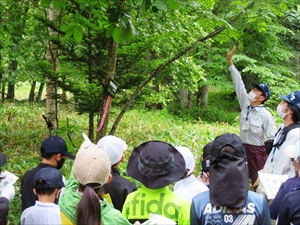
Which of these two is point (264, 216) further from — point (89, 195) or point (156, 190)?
point (89, 195)

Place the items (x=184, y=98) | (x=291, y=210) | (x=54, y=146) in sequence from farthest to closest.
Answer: (x=184, y=98), (x=54, y=146), (x=291, y=210)

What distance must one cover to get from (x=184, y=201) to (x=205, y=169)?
90 centimetres

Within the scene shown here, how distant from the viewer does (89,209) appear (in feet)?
7.46

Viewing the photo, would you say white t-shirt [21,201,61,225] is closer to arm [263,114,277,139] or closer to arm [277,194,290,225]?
arm [277,194,290,225]

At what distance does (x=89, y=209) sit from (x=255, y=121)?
12.0ft

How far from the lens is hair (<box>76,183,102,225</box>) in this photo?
2.27 meters

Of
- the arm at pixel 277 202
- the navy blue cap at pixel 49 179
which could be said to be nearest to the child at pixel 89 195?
the navy blue cap at pixel 49 179

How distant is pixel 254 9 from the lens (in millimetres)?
5551

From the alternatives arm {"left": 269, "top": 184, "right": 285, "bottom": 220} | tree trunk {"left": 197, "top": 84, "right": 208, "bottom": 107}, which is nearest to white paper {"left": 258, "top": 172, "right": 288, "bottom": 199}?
arm {"left": 269, "top": 184, "right": 285, "bottom": 220}

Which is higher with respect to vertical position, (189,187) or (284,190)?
(284,190)

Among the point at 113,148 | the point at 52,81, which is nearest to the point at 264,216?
the point at 113,148

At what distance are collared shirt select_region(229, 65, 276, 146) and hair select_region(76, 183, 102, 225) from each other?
3.57 meters

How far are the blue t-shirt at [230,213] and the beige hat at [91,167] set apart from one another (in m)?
0.68

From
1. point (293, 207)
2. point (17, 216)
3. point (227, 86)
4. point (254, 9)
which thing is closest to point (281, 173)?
point (293, 207)
